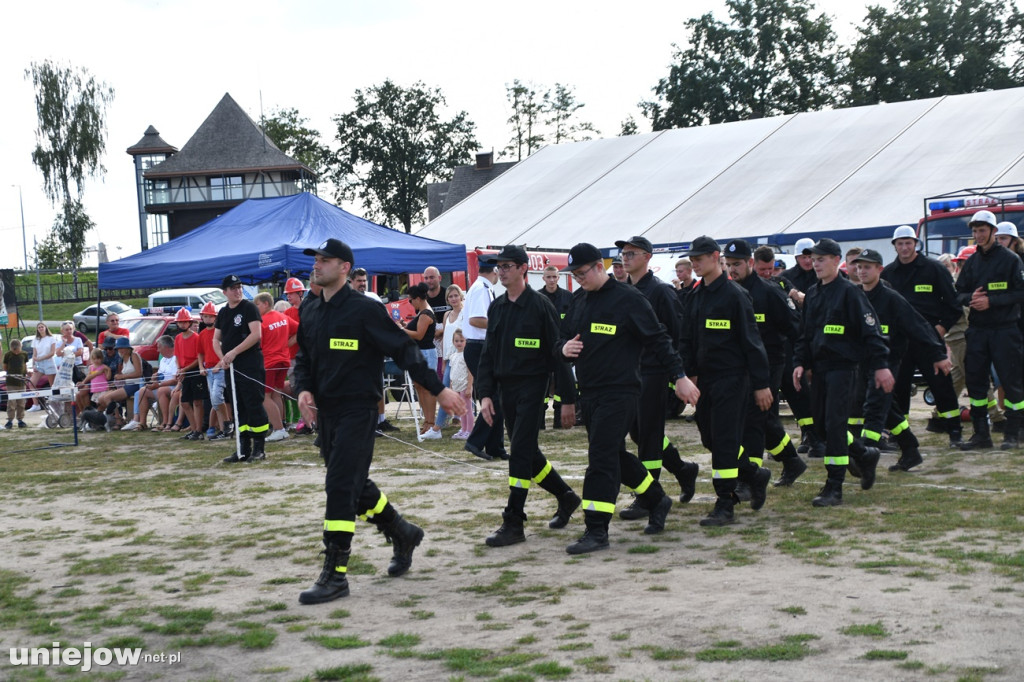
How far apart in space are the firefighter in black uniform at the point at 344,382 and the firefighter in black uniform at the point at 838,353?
316 cm

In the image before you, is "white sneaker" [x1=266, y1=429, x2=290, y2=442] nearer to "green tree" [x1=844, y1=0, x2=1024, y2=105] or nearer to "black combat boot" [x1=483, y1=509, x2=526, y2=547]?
"black combat boot" [x1=483, y1=509, x2=526, y2=547]

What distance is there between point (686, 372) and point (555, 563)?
1.92 metres

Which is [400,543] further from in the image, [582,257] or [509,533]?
[582,257]

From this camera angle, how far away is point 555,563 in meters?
6.77

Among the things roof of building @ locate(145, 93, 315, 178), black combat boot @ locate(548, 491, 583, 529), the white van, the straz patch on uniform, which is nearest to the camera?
the straz patch on uniform

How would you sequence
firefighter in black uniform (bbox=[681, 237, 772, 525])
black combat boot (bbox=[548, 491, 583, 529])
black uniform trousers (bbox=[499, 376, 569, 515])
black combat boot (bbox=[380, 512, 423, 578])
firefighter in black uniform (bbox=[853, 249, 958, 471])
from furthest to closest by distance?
firefighter in black uniform (bbox=[853, 249, 958, 471]) → black combat boot (bbox=[548, 491, 583, 529]) → firefighter in black uniform (bbox=[681, 237, 772, 525]) → black uniform trousers (bbox=[499, 376, 569, 515]) → black combat boot (bbox=[380, 512, 423, 578])

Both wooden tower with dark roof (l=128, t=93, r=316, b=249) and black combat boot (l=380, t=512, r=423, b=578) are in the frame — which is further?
wooden tower with dark roof (l=128, t=93, r=316, b=249)

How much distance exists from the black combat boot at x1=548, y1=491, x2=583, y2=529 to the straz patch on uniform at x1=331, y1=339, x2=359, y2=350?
2137 millimetres

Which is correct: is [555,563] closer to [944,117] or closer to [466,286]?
[466,286]

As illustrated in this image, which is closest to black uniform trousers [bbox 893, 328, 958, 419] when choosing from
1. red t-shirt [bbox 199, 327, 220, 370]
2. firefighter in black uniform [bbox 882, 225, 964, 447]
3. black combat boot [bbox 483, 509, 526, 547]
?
firefighter in black uniform [bbox 882, 225, 964, 447]

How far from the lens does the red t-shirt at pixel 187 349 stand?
15.6 m

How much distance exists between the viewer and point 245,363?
42.4ft

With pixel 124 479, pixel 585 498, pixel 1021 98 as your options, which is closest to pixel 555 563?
pixel 585 498

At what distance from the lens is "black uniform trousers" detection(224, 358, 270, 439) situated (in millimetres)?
12602
